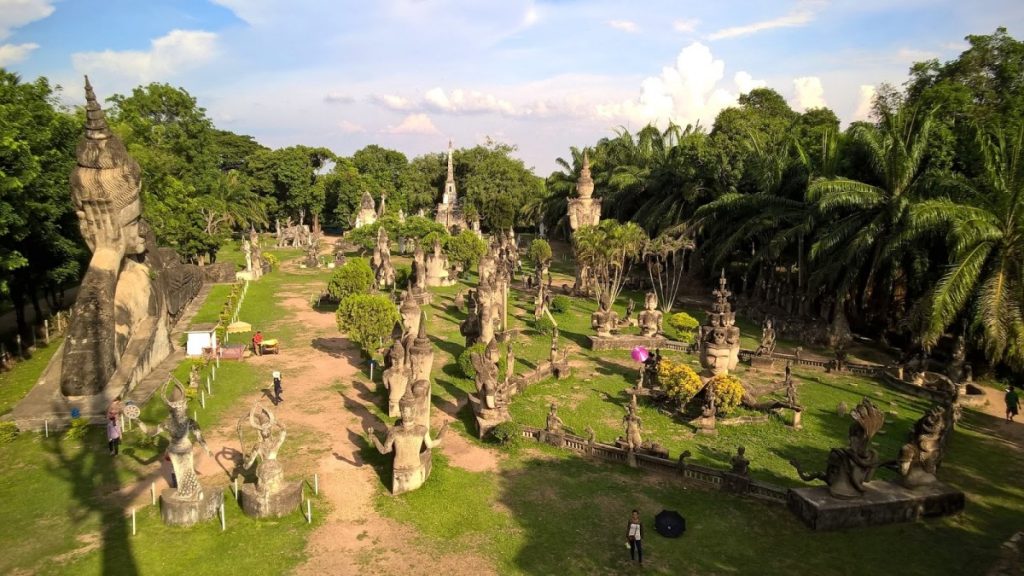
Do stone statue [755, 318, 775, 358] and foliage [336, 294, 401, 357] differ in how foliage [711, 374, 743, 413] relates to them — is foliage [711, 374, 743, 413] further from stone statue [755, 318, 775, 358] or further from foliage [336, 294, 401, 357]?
foliage [336, 294, 401, 357]

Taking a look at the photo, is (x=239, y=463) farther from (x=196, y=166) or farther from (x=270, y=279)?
(x=196, y=166)

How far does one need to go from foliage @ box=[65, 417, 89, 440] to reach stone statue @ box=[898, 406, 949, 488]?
23.6 m

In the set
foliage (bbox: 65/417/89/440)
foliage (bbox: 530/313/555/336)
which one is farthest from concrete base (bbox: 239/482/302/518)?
foliage (bbox: 530/313/555/336)

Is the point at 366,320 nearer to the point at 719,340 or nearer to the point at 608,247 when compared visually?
the point at 719,340

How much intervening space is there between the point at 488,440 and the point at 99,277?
50.1 feet

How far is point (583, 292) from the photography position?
1843 inches

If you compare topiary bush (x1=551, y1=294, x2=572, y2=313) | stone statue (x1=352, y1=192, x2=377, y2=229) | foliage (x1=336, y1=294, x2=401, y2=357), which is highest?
stone statue (x1=352, y1=192, x2=377, y2=229)

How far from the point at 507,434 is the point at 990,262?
20.7 metres

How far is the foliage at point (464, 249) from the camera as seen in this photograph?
2092 inches

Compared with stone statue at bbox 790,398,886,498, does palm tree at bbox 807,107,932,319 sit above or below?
above

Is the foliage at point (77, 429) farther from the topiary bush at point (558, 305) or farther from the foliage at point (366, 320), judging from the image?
the topiary bush at point (558, 305)

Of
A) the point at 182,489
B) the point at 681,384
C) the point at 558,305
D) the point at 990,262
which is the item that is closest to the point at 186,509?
the point at 182,489

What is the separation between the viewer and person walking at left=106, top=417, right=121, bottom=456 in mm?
17531

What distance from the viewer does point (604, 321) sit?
3481 cm
